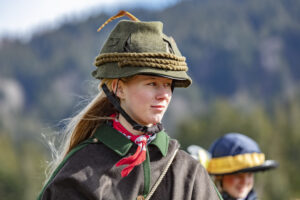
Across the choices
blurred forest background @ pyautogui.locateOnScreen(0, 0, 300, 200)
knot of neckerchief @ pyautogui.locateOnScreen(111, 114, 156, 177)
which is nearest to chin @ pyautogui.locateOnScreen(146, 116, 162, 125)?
knot of neckerchief @ pyautogui.locateOnScreen(111, 114, 156, 177)

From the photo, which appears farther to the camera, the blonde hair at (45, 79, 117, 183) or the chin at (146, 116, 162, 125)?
the blonde hair at (45, 79, 117, 183)

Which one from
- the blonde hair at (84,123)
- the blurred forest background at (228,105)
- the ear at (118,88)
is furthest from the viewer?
the blurred forest background at (228,105)

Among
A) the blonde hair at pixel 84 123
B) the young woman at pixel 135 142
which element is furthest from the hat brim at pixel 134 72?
the blonde hair at pixel 84 123

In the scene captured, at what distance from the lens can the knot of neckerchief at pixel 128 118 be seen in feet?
Result: 11.9

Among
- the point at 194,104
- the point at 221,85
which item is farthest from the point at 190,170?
the point at 221,85

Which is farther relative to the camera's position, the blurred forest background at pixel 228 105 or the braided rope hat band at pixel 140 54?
the blurred forest background at pixel 228 105

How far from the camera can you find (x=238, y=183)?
5688 mm

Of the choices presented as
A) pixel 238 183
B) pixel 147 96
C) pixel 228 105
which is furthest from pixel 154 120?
pixel 228 105

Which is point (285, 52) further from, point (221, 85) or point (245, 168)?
point (245, 168)

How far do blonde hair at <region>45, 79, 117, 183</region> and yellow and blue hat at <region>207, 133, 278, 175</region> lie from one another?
6.78 feet

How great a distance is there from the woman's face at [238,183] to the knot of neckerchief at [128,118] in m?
2.21

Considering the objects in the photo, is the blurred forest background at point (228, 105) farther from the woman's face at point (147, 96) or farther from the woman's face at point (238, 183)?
the woman's face at point (147, 96)

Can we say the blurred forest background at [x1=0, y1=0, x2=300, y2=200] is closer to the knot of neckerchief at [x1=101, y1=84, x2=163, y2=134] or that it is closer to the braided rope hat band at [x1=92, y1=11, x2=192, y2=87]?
the knot of neckerchief at [x1=101, y1=84, x2=163, y2=134]

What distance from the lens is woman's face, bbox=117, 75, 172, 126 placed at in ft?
11.6
